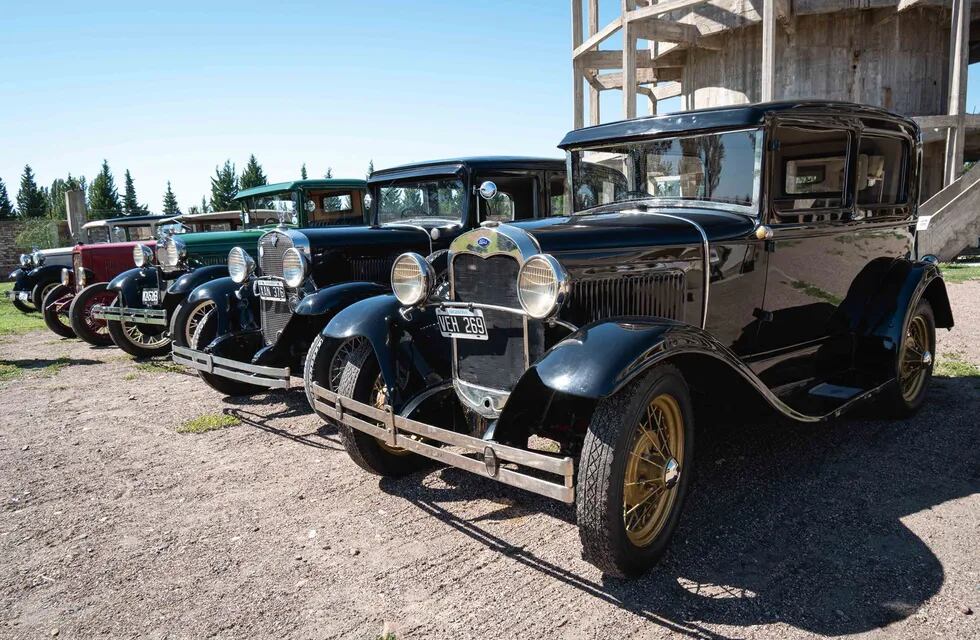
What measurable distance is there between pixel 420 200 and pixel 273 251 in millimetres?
1401

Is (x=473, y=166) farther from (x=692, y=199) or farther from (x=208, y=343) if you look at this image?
(x=208, y=343)

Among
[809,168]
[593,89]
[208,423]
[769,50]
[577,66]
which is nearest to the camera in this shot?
[809,168]

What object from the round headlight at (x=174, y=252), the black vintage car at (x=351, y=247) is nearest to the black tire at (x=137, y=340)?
the round headlight at (x=174, y=252)

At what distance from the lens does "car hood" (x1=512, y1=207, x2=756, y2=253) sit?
3.24 metres

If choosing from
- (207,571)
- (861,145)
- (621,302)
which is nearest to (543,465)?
(621,302)

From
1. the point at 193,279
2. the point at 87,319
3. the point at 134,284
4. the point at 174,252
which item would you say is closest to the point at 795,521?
the point at 193,279

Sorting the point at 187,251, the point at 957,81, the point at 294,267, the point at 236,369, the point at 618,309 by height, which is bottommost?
the point at 236,369

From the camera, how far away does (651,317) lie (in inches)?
119

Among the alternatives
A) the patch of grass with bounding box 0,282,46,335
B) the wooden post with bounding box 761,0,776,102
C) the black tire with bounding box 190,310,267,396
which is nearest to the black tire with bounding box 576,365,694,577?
the black tire with bounding box 190,310,267,396

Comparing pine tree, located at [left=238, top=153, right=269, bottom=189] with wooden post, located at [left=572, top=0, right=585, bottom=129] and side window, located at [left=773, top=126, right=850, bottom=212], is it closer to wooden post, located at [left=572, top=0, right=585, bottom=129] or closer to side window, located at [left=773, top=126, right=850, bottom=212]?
wooden post, located at [left=572, top=0, right=585, bottom=129]

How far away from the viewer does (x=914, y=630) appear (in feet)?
8.03

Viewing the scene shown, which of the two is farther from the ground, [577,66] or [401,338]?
[577,66]

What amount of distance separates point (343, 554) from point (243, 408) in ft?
10.1

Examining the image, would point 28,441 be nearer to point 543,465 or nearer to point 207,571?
point 207,571
